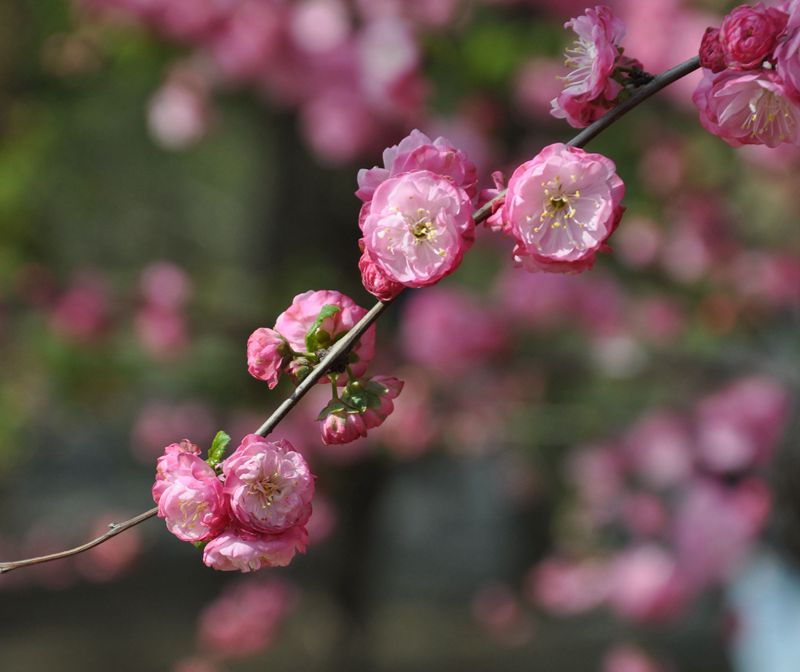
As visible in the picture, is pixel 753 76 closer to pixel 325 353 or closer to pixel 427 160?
pixel 427 160

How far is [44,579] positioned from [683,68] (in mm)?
6501

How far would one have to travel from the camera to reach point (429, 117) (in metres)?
2.67

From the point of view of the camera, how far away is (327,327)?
0.69m

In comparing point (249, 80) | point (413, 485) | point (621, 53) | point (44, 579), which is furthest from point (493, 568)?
point (621, 53)

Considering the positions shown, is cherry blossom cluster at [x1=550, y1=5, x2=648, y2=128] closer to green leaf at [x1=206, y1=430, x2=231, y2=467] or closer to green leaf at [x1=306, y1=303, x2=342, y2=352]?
green leaf at [x1=306, y1=303, x2=342, y2=352]

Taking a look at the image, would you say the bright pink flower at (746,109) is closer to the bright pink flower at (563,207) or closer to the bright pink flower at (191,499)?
the bright pink flower at (563,207)

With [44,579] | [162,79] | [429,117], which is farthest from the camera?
[44,579]

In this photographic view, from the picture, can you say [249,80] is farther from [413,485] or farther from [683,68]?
[413,485]

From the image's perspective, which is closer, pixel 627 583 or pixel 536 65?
pixel 536 65

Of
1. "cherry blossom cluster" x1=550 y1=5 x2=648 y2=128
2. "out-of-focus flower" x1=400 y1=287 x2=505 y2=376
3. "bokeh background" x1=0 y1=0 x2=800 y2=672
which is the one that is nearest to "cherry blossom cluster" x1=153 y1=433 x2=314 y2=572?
"cherry blossom cluster" x1=550 y1=5 x2=648 y2=128

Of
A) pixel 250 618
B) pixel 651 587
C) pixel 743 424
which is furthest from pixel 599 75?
pixel 250 618

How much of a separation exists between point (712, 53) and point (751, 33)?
0.10ft

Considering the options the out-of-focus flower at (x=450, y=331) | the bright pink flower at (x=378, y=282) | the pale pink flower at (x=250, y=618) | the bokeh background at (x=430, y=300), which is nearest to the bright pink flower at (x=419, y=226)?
the bright pink flower at (x=378, y=282)

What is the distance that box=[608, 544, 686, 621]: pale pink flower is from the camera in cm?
324
